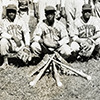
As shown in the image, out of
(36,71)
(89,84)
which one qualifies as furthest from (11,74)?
(89,84)

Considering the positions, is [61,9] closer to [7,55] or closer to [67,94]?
[7,55]

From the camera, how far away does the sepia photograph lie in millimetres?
15422

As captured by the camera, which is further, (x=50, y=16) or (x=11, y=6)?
(x=11, y=6)

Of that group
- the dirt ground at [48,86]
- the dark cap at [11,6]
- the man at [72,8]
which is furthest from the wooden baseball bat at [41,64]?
the man at [72,8]

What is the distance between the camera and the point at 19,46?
53.6ft

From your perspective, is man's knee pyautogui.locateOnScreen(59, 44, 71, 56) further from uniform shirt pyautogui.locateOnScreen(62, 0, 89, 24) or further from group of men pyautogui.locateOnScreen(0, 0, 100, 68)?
uniform shirt pyautogui.locateOnScreen(62, 0, 89, 24)

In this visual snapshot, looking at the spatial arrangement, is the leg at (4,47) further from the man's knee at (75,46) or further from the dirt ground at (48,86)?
the man's knee at (75,46)

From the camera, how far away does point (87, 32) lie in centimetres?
1673

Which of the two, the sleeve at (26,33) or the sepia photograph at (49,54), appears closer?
the sepia photograph at (49,54)

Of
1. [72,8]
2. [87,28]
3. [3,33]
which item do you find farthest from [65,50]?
[72,8]

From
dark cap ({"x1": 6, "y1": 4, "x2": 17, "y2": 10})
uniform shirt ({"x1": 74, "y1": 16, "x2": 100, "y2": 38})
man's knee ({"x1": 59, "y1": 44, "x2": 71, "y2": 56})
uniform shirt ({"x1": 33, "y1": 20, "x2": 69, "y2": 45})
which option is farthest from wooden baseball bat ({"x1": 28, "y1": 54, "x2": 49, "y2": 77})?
dark cap ({"x1": 6, "y1": 4, "x2": 17, "y2": 10})

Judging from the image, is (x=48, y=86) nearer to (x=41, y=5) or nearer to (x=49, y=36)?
(x=49, y=36)

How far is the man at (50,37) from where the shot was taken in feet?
52.7

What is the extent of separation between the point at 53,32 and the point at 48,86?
4.16 feet
